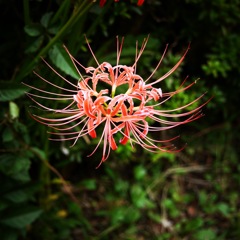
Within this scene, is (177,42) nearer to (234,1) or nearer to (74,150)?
(234,1)

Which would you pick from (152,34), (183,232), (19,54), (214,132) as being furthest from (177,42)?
(183,232)

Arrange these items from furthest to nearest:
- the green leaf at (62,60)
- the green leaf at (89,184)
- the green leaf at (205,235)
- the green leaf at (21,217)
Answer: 1. the green leaf at (205,235)
2. the green leaf at (89,184)
3. the green leaf at (21,217)
4. the green leaf at (62,60)

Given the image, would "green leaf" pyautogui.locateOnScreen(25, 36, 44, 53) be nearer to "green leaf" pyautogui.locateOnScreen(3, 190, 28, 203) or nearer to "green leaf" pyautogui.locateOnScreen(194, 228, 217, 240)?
"green leaf" pyautogui.locateOnScreen(3, 190, 28, 203)

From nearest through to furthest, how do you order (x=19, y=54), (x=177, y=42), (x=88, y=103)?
(x=88, y=103)
(x=19, y=54)
(x=177, y=42)

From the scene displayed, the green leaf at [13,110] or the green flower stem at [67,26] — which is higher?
the green flower stem at [67,26]

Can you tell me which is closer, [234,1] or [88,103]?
[88,103]

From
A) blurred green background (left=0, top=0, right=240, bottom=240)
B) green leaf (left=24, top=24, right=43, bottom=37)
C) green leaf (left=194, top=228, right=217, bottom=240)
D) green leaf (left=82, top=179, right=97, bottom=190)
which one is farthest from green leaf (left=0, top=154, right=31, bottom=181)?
green leaf (left=194, top=228, right=217, bottom=240)

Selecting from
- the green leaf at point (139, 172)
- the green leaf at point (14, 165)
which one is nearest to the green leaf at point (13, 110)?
the green leaf at point (14, 165)

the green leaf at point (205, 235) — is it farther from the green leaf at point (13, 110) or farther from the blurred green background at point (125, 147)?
the green leaf at point (13, 110)
